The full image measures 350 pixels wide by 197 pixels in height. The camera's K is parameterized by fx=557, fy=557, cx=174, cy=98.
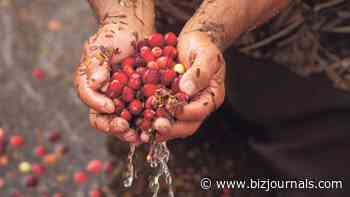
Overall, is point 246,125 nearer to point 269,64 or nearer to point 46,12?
point 269,64

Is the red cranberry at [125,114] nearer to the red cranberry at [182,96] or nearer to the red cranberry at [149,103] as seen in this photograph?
the red cranberry at [149,103]

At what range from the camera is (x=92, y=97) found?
1.80 m

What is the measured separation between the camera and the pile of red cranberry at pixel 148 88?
1741 millimetres

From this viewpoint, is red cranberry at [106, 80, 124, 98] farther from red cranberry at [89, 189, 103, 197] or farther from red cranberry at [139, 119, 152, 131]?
red cranberry at [89, 189, 103, 197]

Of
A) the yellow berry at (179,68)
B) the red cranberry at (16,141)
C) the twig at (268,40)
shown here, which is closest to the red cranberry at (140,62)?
the yellow berry at (179,68)

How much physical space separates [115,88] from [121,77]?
43mm

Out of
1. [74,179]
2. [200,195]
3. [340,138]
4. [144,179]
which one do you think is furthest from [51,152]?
[340,138]

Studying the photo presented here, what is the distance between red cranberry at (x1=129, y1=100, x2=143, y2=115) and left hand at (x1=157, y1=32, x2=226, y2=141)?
10cm

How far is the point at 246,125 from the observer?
9.53 ft

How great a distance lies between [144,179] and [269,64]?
0.85 m

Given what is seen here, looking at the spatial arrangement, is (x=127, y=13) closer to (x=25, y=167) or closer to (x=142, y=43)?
(x=142, y=43)

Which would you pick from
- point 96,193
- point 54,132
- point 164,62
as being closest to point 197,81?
point 164,62

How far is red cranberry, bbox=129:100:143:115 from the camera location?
176 centimetres

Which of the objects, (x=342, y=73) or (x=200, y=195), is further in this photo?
(x=200, y=195)
